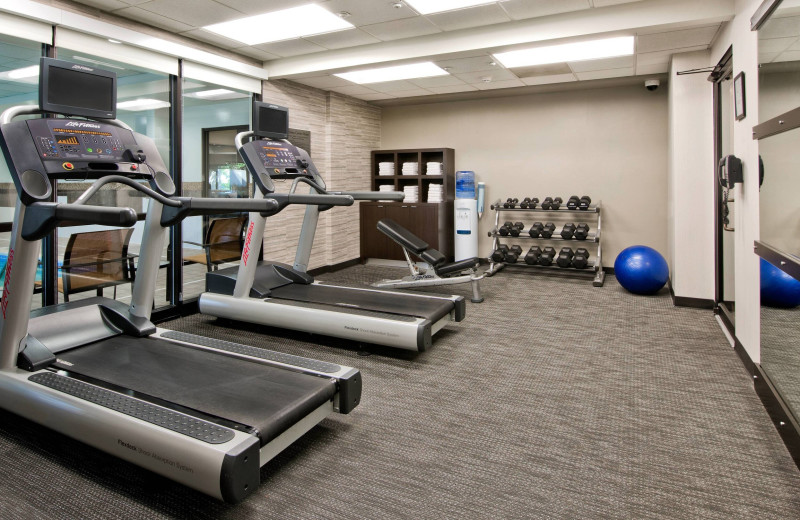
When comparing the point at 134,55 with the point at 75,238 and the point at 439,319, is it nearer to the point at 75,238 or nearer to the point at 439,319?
the point at 75,238

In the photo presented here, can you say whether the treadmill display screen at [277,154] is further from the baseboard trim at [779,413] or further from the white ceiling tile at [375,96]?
the baseboard trim at [779,413]

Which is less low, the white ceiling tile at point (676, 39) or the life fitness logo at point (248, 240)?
the white ceiling tile at point (676, 39)

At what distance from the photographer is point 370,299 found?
155 inches

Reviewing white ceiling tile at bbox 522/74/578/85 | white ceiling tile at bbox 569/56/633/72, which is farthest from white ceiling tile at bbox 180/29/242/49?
white ceiling tile at bbox 569/56/633/72

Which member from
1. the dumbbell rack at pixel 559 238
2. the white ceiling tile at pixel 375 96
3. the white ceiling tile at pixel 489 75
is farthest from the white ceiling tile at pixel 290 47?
the dumbbell rack at pixel 559 238

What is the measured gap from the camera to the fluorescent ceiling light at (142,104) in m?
4.28

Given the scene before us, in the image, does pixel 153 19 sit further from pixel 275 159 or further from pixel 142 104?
pixel 275 159

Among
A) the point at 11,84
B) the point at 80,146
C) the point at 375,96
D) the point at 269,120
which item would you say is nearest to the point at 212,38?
the point at 269,120

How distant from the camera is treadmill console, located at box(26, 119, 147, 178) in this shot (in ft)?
7.59

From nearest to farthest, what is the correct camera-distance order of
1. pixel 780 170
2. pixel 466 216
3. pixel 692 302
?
pixel 780 170 → pixel 692 302 → pixel 466 216

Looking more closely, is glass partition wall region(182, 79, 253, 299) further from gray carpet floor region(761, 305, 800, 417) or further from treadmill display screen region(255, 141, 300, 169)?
gray carpet floor region(761, 305, 800, 417)

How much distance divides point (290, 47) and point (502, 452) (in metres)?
4.14

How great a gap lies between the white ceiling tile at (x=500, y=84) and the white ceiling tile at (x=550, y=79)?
9 cm

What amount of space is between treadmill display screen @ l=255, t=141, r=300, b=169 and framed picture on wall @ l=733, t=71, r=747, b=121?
2.98 meters
